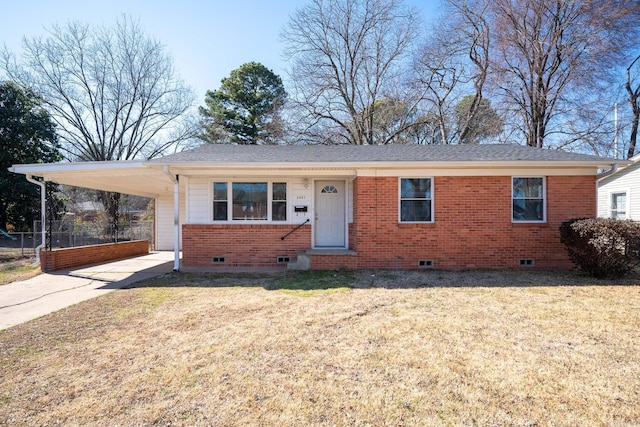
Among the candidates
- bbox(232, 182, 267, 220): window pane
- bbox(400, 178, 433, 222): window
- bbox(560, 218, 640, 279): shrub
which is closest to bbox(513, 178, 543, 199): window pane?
bbox(560, 218, 640, 279): shrub

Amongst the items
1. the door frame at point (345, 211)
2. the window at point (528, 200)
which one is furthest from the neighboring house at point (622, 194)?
the door frame at point (345, 211)

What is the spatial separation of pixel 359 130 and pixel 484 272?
15.6 metres

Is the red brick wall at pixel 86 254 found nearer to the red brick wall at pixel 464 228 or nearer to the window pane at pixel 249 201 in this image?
the window pane at pixel 249 201

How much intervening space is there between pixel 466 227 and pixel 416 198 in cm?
152

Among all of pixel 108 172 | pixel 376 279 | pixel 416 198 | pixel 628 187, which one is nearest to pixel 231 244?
pixel 108 172

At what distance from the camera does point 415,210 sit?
8625 mm

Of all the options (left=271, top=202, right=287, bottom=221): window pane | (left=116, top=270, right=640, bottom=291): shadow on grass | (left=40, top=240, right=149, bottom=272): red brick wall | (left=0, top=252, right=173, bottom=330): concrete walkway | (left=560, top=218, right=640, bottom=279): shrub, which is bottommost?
(left=0, top=252, right=173, bottom=330): concrete walkway

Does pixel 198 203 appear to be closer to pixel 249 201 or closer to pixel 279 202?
pixel 249 201

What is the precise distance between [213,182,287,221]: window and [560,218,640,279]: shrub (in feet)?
23.9

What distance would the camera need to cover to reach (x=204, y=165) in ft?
26.9

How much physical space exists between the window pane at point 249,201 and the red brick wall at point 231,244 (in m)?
0.37

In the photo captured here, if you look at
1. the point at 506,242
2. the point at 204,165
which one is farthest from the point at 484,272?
the point at 204,165

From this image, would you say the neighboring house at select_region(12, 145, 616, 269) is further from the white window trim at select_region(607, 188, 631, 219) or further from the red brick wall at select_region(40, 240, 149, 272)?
the white window trim at select_region(607, 188, 631, 219)

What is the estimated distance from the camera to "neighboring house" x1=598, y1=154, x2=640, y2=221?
12164 millimetres
